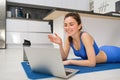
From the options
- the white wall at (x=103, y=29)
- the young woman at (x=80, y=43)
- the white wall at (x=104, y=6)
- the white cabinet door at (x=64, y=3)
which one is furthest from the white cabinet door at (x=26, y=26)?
the young woman at (x=80, y=43)

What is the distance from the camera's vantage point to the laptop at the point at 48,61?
3.38 ft

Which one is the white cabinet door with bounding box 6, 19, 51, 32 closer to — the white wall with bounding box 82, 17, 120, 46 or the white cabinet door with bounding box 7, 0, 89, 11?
the white cabinet door with bounding box 7, 0, 89, 11

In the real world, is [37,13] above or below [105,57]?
above

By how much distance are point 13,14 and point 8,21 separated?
62 centimetres

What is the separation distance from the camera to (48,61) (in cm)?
109

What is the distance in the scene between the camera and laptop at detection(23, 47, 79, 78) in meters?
1.03

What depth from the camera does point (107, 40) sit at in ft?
11.2

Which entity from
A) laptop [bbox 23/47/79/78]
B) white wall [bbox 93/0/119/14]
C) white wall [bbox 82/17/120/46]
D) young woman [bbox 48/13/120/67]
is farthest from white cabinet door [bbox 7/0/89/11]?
laptop [bbox 23/47/79/78]

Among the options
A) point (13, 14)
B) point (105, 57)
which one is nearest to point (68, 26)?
point (105, 57)

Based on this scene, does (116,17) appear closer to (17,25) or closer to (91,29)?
(91,29)

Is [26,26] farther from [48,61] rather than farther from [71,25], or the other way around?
[48,61]

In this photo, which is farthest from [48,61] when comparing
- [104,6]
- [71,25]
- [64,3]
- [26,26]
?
[64,3]

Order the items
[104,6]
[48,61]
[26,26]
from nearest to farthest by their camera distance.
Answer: [48,61] → [26,26] → [104,6]

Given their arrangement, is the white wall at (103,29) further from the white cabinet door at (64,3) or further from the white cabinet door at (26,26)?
the white cabinet door at (64,3)
